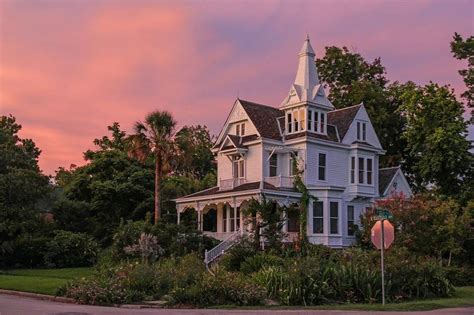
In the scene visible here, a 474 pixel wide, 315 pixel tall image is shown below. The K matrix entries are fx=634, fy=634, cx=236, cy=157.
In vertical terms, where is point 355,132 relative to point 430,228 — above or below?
above

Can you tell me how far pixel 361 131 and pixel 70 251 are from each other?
21671 millimetres

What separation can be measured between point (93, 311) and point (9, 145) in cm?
3329

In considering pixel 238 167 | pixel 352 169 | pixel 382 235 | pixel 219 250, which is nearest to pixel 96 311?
pixel 382 235

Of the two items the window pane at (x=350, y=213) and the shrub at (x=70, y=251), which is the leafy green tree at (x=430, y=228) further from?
the shrub at (x=70, y=251)

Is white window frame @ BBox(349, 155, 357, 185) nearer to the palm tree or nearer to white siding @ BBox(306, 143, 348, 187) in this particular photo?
→ white siding @ BBox(306, 143, 348, 187)

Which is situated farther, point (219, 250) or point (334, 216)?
point (334, 216)

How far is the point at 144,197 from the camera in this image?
50688mm

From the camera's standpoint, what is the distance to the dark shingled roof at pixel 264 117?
1689 inches

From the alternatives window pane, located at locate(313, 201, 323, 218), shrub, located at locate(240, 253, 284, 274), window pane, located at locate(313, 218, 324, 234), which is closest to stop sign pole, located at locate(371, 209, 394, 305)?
shrub, located at locate(240, 253, 284, 274)

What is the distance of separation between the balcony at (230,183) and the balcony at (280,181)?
7.02 ft

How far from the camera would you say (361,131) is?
149ft

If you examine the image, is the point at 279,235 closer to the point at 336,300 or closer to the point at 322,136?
the point at 336,300

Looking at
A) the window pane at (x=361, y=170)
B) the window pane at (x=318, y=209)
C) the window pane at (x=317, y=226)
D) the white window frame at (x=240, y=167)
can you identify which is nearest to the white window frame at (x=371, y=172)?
the window pane at (x=361, y=170)

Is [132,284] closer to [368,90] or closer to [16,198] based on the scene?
[16,198]
